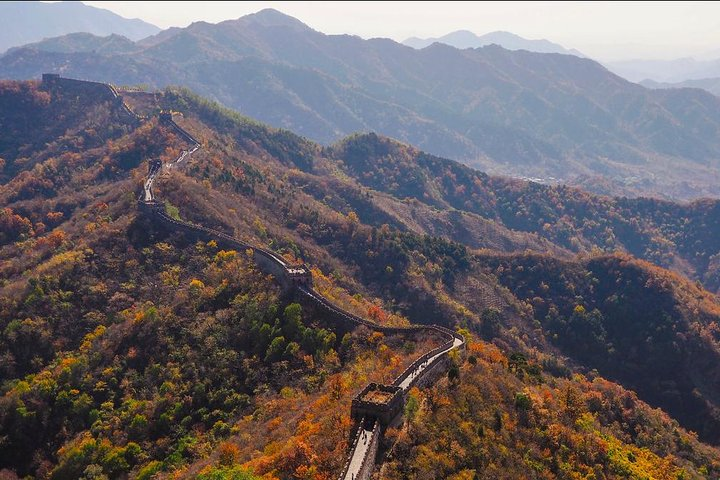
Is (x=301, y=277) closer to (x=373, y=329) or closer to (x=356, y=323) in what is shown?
(x=356, y=323)

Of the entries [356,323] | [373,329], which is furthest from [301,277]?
[373,329]

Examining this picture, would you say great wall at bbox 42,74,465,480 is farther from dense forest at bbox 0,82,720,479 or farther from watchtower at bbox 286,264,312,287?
dense forest at bbox 0,82,720,479

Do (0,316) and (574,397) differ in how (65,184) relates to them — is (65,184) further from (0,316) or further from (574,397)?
(574,397)

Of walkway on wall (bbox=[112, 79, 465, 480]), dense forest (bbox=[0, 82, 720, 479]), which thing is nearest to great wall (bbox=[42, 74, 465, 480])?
Result: walkway on wall (bbox=[112, 79, 465, 480])

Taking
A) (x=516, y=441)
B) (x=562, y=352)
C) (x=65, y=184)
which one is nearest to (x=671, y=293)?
(x=562, y=352)

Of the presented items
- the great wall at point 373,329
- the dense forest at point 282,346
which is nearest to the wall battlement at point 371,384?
the great wall at point 373,329
